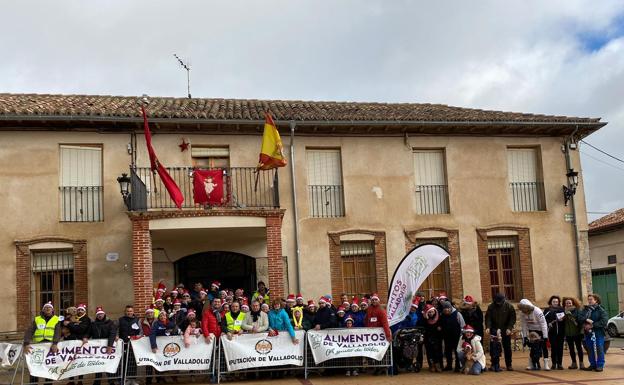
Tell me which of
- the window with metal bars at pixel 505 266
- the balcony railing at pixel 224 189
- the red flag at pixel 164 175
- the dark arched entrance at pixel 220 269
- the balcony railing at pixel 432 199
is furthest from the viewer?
Answer: the window with metal bars at pixel 505 266

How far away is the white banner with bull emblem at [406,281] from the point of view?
1315 cm

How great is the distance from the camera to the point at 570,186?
758 inches

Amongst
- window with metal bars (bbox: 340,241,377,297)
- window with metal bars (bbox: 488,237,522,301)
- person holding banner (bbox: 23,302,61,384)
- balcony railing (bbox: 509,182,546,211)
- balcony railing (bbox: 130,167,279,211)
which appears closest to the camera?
person holding banner (bbox: 23,302,61,384)

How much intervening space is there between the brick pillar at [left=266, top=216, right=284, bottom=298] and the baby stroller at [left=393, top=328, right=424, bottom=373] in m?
3.65

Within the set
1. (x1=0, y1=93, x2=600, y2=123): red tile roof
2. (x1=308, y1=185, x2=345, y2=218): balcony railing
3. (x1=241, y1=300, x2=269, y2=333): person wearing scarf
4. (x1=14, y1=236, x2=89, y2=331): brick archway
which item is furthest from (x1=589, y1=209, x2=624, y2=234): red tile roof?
(x1=14, y1=236, x2=89, y2=331): brick archway

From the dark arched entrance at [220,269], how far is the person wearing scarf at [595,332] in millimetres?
8597

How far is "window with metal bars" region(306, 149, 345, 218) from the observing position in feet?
59.5

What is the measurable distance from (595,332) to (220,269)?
31.7 feet

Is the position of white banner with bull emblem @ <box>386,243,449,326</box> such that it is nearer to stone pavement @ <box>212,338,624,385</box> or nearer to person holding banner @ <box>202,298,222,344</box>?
stone pavement @ <box>212,338,624,385</box>

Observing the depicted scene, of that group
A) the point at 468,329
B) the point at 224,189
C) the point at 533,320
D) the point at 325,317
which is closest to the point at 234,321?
the point at 325,317

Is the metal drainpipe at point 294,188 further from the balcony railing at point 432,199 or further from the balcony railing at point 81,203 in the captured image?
the balcony railing at point 81,203

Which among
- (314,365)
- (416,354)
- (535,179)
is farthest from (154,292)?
(535,179)

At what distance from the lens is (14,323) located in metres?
15.8

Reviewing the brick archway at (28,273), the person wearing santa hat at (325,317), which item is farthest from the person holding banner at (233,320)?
the brick archway at (28,273)
